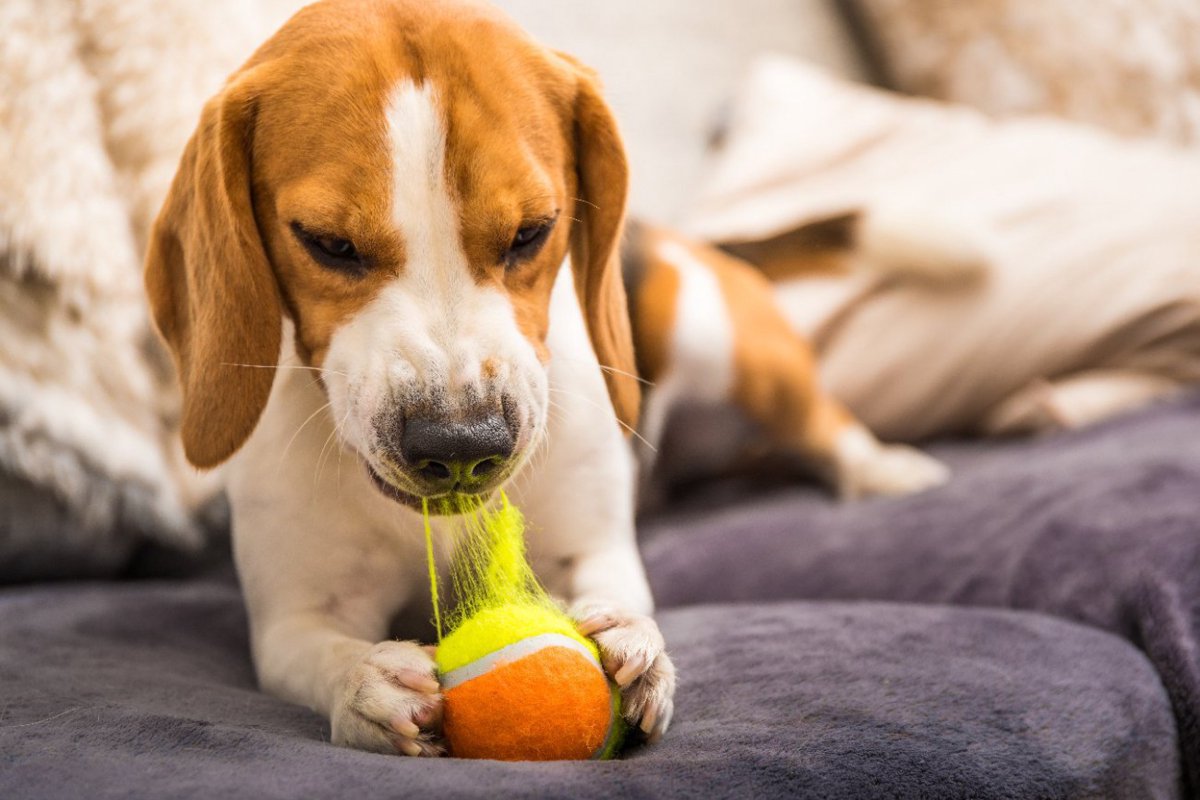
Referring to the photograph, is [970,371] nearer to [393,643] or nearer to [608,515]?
[608,515]

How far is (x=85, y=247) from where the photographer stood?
5.00 feet

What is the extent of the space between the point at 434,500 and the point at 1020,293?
1.53 m

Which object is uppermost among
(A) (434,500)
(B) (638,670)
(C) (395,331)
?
(C) (395,331)


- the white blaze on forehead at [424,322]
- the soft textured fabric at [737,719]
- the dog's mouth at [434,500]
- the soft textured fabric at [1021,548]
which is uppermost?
the white blaze on forehead at [424,322]

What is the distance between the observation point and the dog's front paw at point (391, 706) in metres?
0.89

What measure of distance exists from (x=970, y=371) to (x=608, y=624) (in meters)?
1.41

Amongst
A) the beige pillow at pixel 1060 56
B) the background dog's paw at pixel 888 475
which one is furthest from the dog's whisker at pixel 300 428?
the beige pillow at pixel 1060 56

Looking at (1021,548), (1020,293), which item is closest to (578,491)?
(1021,548)

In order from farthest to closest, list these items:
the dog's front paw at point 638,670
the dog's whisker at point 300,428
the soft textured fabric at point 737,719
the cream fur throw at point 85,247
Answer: the cream fur throw at point 85,247 < the dog's whisker at point 300,428 < the dog's front paw at point 638,670 < the soft textured fabric at point 737,719

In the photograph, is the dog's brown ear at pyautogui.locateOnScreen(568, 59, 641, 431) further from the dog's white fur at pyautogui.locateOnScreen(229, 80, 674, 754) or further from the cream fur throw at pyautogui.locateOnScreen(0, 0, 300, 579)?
the cream fur throw at pyautogui.locateOnScreen(0, 0, 300, 579)

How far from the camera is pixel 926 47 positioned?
9.34ft

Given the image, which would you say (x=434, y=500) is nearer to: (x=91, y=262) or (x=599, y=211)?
(x=599, y=211)

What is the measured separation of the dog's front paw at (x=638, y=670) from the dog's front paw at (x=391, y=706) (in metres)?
0.14

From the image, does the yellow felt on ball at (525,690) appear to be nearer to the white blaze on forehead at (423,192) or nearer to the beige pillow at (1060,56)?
the white blaze on forehead at (423,192)
